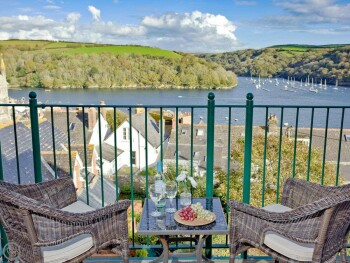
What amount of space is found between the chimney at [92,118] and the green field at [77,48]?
8886 millimetres

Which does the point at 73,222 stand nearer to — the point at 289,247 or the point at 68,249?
the point at 68,249

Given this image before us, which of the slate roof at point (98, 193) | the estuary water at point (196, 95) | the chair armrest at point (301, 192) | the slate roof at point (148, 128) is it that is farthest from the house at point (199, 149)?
the chair armrest at point (301, 192)

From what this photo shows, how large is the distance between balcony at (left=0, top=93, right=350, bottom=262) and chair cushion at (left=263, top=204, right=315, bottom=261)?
2.74 ft

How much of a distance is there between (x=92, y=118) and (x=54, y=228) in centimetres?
2741

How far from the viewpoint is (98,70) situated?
33.1 m

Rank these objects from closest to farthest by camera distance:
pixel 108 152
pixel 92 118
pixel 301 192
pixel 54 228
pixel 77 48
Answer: pixel 54 228 → pixel 301 192 → pixel 108 152 → pixel 92 118 → pixel 77 48

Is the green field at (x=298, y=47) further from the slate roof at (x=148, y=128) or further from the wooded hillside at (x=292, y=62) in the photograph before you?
the slate roof at (x=148, y=128)

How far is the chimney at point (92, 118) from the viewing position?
28072 mm

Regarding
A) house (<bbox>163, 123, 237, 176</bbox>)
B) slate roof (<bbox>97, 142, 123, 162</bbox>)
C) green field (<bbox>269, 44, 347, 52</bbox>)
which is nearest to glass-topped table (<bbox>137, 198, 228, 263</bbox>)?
house (<bbox>163, 123, 237, 176</bbox>)

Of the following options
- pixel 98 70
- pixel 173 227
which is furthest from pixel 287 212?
pixel 98 70

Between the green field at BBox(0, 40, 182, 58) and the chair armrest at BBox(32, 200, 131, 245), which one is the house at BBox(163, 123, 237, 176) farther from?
the chair armrest at BBox(32, 200, 131, 245)

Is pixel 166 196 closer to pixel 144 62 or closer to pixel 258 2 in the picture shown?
pixel 144 62

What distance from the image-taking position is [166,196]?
2588 millimetres

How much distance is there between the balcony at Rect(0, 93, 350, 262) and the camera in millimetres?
3016
